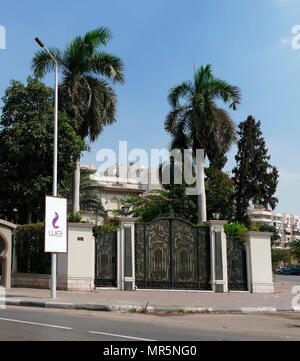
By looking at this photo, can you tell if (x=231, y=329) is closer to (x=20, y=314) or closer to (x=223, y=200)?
(x=20, y=314)

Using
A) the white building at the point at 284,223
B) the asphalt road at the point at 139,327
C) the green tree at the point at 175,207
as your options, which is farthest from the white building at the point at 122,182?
the white building at the point at 284,223

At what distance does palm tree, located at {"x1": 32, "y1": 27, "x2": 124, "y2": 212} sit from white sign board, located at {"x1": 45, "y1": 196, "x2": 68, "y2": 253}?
37.1 feet

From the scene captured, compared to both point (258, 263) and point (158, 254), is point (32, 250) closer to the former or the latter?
point (158, 254)

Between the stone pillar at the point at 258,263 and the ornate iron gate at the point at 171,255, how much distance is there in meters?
1.96

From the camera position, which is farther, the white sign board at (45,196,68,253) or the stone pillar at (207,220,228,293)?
the stone pillar at (207,220,228,293)

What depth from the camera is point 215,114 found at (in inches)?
1104

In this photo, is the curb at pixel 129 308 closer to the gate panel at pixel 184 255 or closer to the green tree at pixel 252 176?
the gate panel at pixel 184 255

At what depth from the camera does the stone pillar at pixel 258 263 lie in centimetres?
2228

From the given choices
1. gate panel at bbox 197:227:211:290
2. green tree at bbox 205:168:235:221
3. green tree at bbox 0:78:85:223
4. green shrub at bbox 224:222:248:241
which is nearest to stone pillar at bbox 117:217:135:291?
gate panel at bbox 197:227:211:290

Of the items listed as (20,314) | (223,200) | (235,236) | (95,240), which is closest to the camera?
(20,314)

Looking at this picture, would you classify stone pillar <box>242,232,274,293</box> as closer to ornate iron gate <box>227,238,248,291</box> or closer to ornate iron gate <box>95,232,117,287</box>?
ornate iron gate <box>227,238,248,291</box>

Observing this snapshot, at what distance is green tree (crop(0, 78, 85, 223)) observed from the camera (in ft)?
87.1
